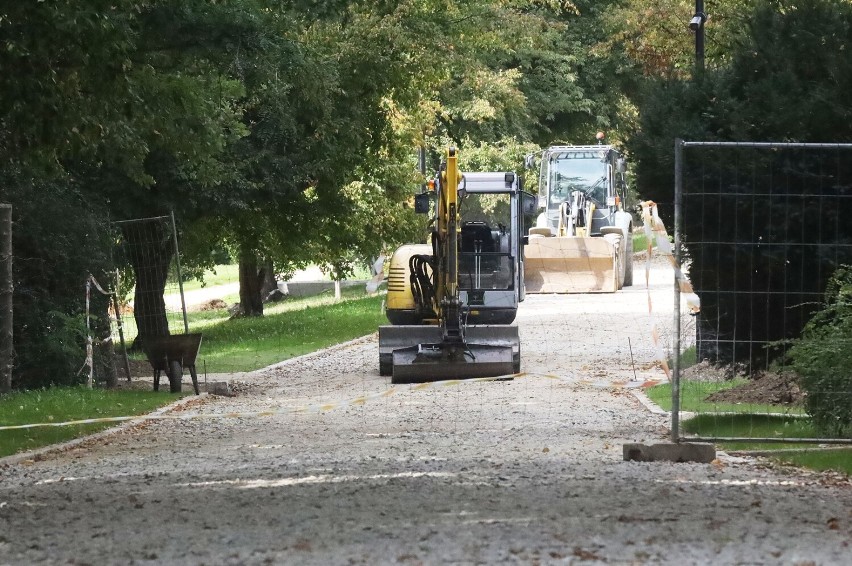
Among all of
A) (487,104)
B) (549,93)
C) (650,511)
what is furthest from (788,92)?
(549,93)

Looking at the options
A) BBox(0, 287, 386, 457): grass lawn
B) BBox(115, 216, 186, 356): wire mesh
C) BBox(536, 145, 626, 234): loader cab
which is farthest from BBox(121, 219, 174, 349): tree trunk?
BBox(536, 145, 626, 234): loader cab

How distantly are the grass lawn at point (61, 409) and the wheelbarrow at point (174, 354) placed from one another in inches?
11.7

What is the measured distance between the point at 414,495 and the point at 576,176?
1429 inches

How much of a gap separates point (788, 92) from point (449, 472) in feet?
27.1

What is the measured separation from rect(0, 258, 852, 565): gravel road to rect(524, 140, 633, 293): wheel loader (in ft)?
68.8

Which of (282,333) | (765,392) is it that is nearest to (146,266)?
(282,333)

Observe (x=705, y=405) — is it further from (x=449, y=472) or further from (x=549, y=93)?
(x=549, y=93)

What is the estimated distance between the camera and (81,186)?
83.4 feet

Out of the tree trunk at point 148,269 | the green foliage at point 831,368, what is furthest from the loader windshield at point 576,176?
the green foliage at point 831,368

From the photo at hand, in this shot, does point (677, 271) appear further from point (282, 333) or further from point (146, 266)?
point (282, 333)

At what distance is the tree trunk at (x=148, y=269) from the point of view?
24953 mm

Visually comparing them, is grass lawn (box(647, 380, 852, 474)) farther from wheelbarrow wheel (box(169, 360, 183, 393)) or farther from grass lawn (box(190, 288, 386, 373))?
grass lawn (box(190, 288, 386, 373))

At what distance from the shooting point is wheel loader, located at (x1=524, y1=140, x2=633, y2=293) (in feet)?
127

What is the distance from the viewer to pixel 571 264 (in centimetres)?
3891
